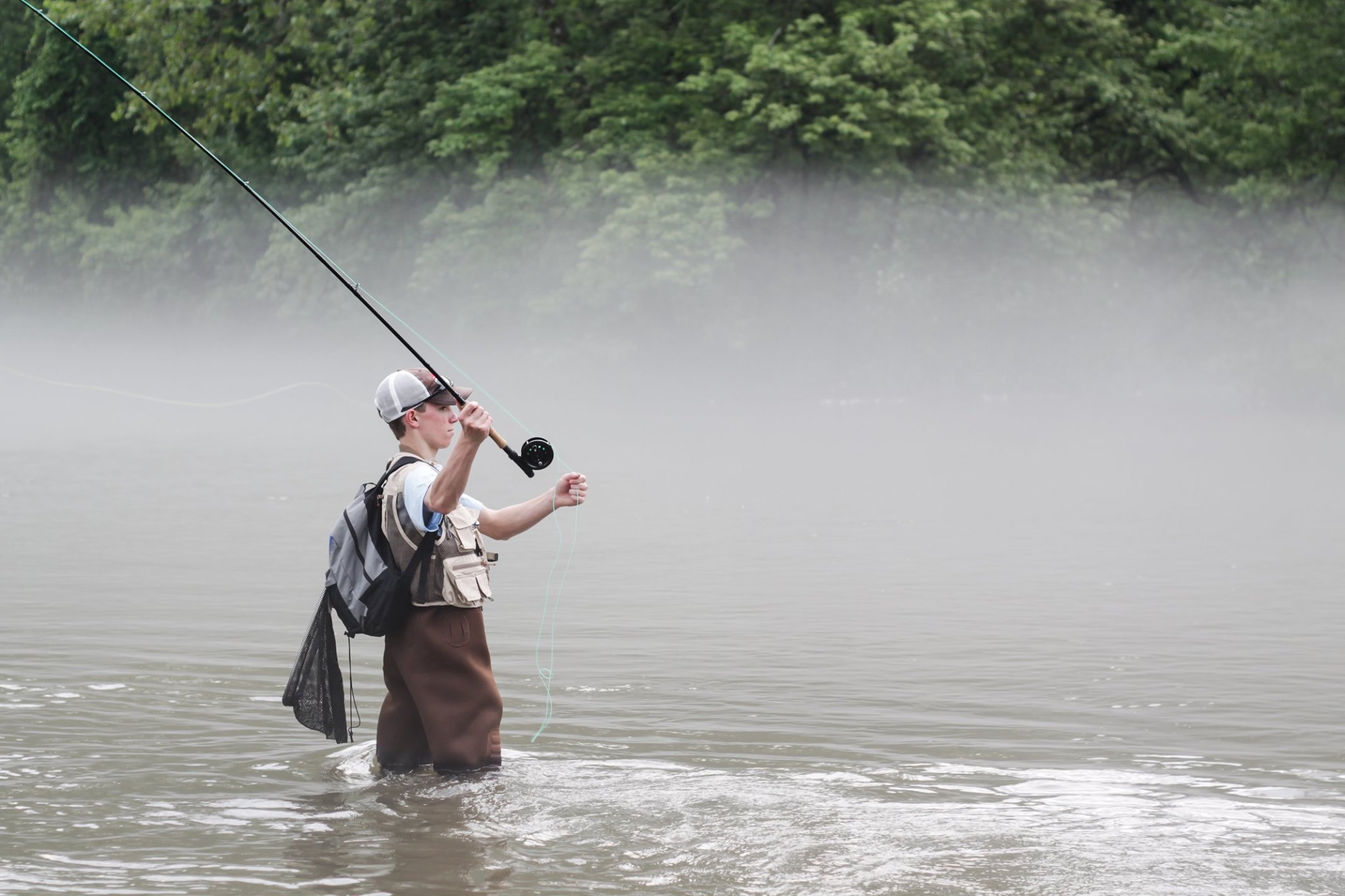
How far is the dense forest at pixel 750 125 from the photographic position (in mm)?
30203

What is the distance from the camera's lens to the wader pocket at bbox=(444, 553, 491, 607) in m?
5.15

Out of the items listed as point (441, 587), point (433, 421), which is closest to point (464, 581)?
point (441, 587)

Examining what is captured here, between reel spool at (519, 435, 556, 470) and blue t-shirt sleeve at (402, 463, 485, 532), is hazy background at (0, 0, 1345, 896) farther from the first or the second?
reel spool at (519, 435, 556, 470)

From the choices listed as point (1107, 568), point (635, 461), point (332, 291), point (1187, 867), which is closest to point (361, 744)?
point (1187, 867)

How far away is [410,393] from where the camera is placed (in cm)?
525

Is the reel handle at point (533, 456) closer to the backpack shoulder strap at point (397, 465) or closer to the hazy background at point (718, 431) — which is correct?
the backpack shoulder strap at point (397, 465)

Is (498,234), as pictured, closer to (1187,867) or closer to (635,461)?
(635,461)

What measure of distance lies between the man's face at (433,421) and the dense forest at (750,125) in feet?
80.2

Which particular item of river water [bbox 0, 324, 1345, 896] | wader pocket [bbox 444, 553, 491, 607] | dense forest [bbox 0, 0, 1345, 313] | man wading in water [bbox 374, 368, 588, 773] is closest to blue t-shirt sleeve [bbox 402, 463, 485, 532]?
man wading in water [bbox 374, 368, 588, 773]

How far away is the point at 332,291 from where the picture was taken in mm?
35281

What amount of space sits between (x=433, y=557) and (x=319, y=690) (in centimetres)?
61

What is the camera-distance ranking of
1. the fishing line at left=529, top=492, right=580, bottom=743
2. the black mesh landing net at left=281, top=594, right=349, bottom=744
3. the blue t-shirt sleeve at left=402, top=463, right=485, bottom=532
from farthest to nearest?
the fishing line at left=529, top=492, right=580, bottom=743, the black mesh landing net at left=281, top=594, right=349, bottom=744, the blue t-shirt sleeve at left=402, top=463, right=485, bottom=532

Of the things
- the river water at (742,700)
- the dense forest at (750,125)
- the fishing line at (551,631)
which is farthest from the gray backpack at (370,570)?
the dense forest at (750,125)

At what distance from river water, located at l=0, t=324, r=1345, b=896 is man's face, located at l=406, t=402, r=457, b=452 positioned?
99 centimetres
